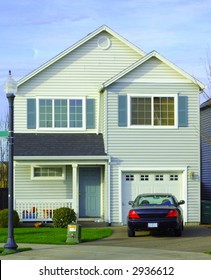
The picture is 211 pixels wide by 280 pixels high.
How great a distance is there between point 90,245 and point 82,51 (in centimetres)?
1204

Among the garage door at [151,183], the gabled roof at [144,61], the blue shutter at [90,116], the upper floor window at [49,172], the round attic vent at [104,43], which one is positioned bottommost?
the garage door at [151,183]

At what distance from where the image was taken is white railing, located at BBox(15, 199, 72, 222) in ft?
88.0

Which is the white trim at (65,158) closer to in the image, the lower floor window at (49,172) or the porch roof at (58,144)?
the porch roof at (58,144)

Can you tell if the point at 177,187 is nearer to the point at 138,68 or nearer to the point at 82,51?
the point at 138,68

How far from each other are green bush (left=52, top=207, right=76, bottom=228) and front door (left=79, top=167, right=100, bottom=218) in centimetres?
327

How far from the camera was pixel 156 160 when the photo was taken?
27391 millimetres

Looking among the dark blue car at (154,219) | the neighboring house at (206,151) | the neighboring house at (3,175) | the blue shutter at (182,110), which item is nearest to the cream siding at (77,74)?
the blue shutter at (182,110)

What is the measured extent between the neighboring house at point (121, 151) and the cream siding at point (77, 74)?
0.38m

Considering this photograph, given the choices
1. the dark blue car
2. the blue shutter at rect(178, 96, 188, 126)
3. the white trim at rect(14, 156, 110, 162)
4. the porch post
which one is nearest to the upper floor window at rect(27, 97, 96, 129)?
the white trim at rect(14, 156, 110, 162)

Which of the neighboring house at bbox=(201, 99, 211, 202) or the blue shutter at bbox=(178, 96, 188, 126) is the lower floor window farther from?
the neighboring house at bbox=(201, 99, 211, 202)

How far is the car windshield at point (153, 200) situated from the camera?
23186 millimetres

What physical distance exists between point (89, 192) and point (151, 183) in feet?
9.54

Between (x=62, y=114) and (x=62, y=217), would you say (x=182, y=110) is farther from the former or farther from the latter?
(x=62, y=217)

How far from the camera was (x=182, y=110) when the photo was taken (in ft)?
89.7
